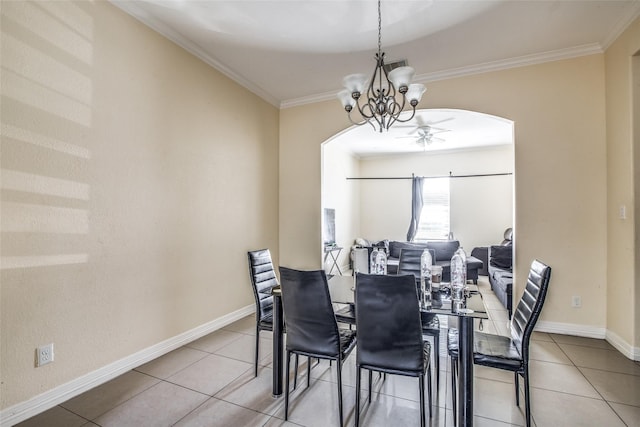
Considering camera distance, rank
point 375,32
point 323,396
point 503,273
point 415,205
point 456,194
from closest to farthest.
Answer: point 323,396 → point 375,32 → point 503,273 → point 456,194 → point 415,205

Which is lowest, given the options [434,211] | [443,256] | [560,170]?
[443,256]

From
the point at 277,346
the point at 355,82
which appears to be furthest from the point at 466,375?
the point at 355,82

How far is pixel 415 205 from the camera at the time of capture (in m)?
7.79

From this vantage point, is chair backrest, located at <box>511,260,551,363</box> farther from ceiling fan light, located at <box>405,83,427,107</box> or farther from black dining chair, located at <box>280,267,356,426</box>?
ceiling fan light, located at <box>405,83,427,107</box>

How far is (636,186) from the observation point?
2.66 meters

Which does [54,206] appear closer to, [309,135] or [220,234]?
[220,234]

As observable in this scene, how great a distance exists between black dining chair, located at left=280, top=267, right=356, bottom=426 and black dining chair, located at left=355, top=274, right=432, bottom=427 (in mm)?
183

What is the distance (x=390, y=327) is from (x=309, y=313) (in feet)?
1.62

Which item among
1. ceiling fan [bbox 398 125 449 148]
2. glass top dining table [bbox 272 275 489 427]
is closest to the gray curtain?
ceiling fan [bbox 398 125 449 148]

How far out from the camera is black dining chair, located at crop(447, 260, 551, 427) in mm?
1736

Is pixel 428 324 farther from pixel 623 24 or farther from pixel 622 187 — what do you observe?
pixel 623 24

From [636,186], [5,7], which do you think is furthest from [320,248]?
[5,7]

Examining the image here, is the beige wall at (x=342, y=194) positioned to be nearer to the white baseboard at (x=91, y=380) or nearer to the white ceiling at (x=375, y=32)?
the white ceiling at (x=375, y=32)

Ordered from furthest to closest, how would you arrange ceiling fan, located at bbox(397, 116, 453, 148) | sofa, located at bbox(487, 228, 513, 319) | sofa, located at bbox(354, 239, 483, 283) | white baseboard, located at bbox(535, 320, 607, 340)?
sofa, located at bbox(354, 239, 483, 283) < ceiling fan, located at bbox(397, 116, 453, 148) < sofa, located at bbox(487, 228, 513, 319) < white baseboard, located at bbox(535, 320, 607, 340)
